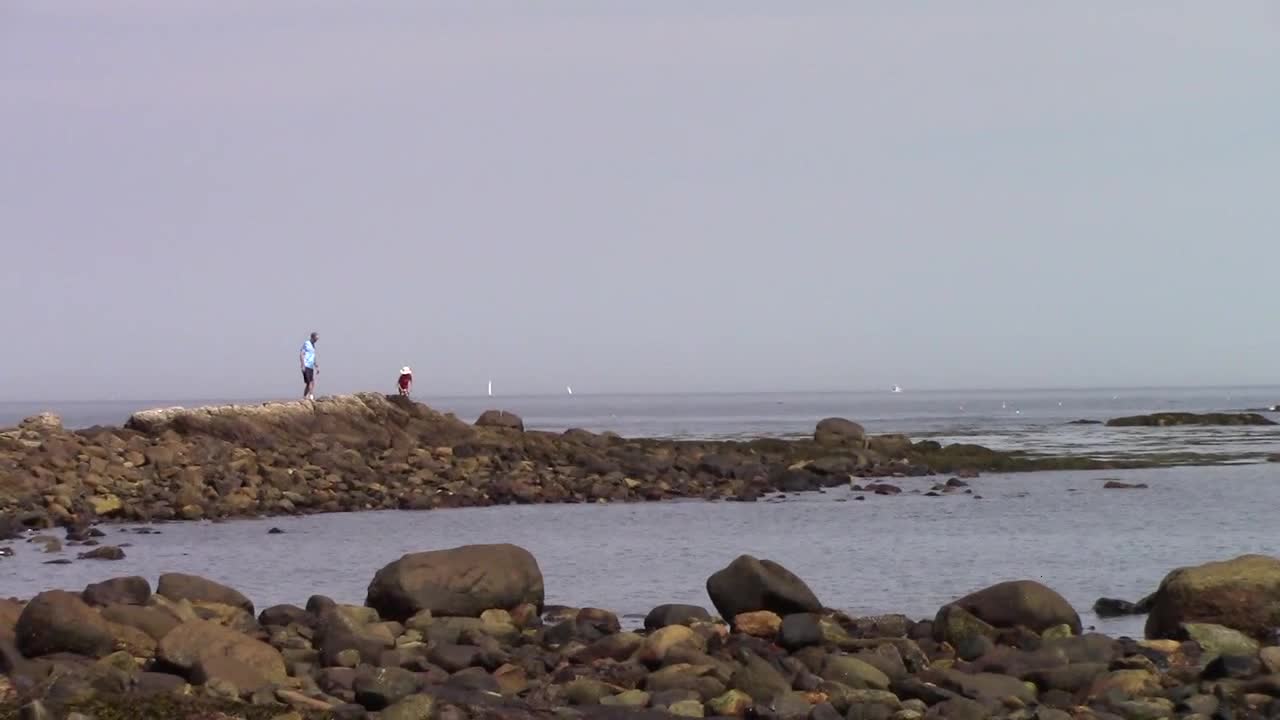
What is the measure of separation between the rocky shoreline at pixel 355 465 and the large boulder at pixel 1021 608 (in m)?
18.8

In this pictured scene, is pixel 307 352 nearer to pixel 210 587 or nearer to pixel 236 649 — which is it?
pixel 210 587

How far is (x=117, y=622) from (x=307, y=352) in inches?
1151

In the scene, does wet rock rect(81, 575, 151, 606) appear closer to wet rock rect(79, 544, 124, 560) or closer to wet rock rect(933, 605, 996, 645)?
wet rock rect(933, 605, 996, 645)

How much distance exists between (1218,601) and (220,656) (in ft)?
31.6

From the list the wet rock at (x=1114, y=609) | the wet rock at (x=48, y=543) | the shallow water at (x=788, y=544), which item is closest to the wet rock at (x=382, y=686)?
the shallow water at (x=788, y=544)

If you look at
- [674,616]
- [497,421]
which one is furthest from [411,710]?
[497,421]

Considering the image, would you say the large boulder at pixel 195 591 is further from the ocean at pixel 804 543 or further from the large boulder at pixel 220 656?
the ocean at pixel 804 543

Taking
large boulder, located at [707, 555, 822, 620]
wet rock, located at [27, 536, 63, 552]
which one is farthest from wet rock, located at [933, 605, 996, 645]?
wet rock, located at [27, 536, 63, 552]

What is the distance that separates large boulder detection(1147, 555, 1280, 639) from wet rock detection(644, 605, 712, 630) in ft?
14.8

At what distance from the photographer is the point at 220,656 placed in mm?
12008

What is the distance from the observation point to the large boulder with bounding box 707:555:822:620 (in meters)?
15.9

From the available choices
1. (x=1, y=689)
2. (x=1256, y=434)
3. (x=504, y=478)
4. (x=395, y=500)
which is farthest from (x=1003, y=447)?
(x=1, y=689)

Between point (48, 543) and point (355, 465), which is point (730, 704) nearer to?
point (48, 543)

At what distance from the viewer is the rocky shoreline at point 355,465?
109ft
